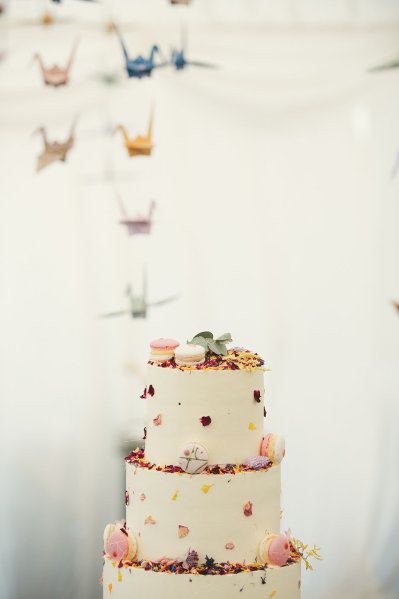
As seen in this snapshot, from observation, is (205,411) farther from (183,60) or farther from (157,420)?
(183,60)

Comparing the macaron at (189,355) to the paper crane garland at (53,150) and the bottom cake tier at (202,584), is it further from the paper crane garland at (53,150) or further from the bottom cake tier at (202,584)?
the paper crane garland at (53,150)

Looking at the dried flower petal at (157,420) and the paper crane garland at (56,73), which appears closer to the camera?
the dried flower petal at (157,420)

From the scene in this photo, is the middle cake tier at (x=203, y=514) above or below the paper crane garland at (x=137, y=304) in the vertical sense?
below

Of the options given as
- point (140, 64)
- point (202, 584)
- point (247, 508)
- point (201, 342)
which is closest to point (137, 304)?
point (140, 64)

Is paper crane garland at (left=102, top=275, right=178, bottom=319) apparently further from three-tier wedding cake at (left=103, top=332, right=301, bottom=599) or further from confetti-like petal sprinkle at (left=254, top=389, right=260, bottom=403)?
confetti-like petal sprinkle at (left=254, top=389, right=260, bottom=403)

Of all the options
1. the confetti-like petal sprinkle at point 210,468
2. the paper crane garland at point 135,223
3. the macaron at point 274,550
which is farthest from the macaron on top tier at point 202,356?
the paper crane garland at point 135,223

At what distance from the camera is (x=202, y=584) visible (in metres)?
3.25

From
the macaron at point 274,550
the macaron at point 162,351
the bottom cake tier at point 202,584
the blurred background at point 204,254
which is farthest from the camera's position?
the blurred background at point 204,254

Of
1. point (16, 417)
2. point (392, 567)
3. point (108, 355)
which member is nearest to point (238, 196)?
point (108, 355)

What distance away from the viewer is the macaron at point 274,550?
3357 millimetres

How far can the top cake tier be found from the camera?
3.36 metres

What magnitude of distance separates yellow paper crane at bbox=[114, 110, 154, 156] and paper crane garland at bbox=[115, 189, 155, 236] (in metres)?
0.21

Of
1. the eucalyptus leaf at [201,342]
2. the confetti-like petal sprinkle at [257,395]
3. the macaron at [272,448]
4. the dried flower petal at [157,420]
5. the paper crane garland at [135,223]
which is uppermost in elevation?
the paper crane garland at [135,223]

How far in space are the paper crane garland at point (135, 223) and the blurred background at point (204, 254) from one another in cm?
3
